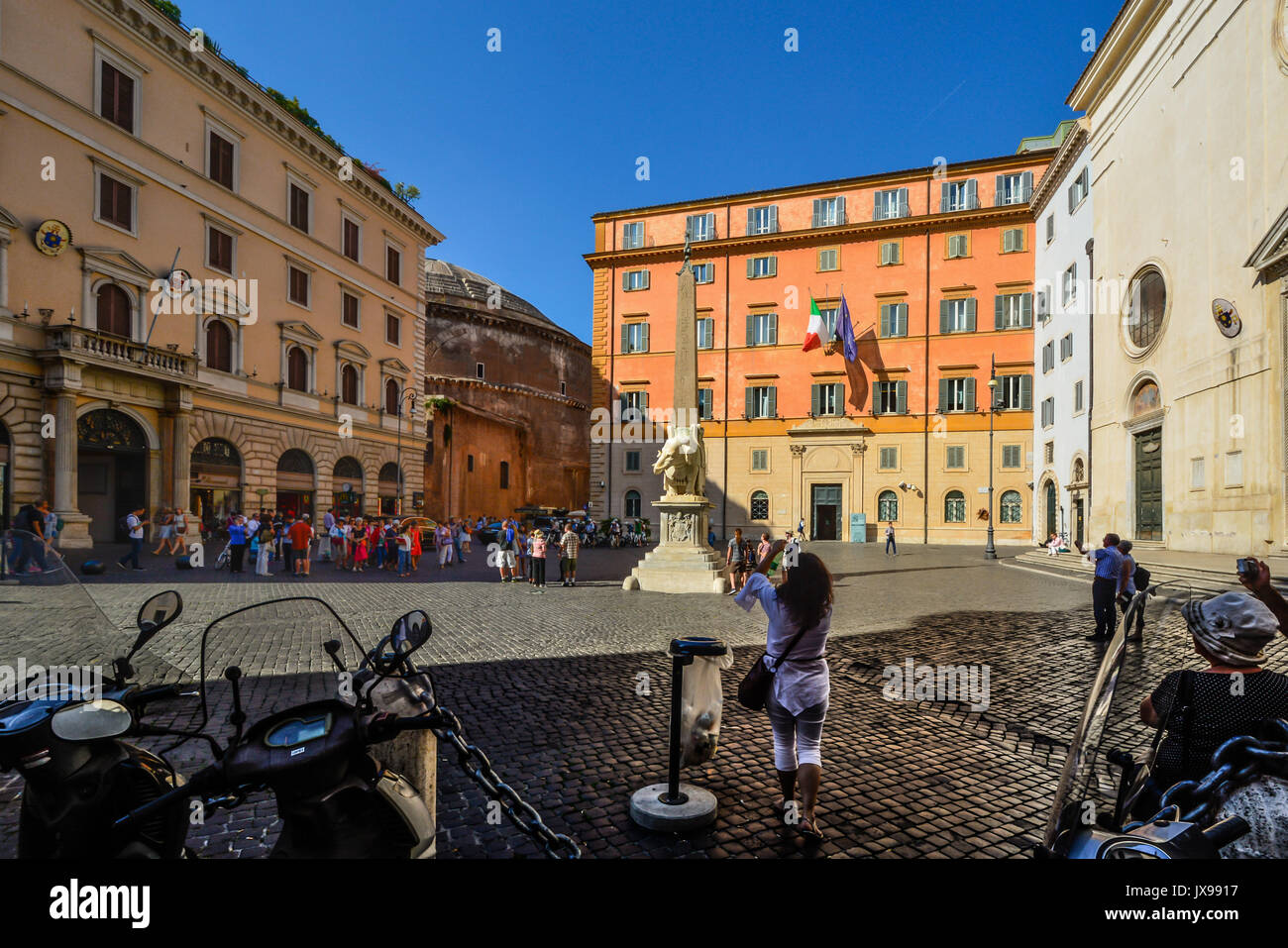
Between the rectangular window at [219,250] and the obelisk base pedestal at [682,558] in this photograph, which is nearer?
the obelisk base pedestal at [682,558]

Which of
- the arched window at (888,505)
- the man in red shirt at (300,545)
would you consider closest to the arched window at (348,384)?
the man in red shirt at (300,545)

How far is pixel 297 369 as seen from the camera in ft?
95.2

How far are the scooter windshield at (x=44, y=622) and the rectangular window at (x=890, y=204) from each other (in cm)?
4144

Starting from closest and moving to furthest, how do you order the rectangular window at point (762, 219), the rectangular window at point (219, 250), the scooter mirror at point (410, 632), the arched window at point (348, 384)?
1. the scooter mirror at point (410, 632)
2. the rectangular window at point (219, 250)
3. the arched window at point (348, 384)
4. the rectangular window at point (762, 219)

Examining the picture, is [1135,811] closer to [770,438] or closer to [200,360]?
[200,360]

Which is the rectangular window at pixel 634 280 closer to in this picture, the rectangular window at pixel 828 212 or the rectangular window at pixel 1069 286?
the rectangular window at pixel 828 212

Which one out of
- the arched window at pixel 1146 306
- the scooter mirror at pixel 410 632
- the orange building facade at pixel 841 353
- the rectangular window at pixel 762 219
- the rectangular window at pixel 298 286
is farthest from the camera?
the rectangular window at pixel 762 219

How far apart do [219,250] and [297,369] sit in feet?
17.2

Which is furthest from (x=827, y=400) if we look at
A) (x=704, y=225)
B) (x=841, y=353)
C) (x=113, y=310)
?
(x=113, y=310)

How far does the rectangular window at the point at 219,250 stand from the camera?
25.5 meters

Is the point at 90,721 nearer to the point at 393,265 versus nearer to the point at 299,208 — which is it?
the point at 299,208

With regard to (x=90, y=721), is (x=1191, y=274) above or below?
above

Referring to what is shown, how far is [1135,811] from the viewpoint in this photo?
2.29m

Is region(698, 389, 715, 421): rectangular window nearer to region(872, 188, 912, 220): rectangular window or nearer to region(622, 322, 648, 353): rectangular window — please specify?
region(622, 322, 648, 353): rectangular window
